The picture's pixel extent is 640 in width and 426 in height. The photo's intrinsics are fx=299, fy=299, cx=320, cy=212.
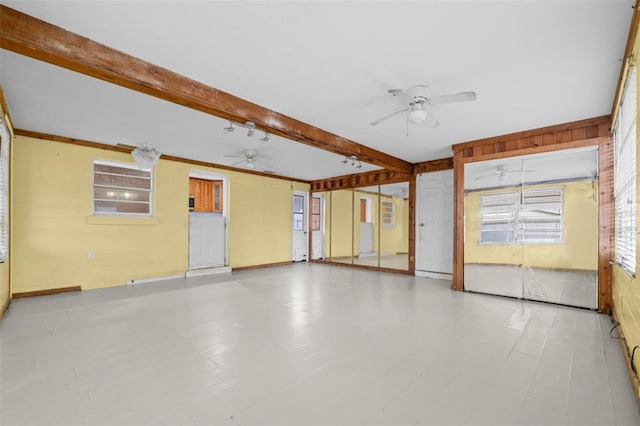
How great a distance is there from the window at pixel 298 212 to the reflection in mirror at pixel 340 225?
0.86m

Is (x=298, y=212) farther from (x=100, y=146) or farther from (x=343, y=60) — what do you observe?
(x=343, y=60)

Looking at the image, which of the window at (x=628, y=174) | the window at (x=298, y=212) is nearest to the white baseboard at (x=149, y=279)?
the window at (x=298, y=212)

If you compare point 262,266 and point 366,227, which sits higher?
point 366,227

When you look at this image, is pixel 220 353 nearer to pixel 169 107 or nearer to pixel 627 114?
pixel 169 107

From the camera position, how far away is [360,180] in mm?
7941

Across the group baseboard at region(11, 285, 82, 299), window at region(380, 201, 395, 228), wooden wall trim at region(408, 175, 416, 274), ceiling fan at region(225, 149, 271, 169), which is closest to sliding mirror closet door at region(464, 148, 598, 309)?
wooden wall trim at region(408, 175, 416, 274)

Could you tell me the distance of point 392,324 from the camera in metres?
3.32

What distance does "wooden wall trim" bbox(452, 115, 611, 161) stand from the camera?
3.87m

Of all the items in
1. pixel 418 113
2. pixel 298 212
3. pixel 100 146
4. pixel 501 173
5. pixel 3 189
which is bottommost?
pixel 298 212

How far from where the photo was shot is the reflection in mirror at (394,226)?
23.2 ft

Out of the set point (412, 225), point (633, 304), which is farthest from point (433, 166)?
point (633, 304)

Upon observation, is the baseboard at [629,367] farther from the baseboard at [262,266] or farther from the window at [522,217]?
the baseboard at [262,266]

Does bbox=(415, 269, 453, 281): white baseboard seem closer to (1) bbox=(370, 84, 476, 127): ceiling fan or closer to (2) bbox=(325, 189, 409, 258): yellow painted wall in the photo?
(2) bbox=(325, 189, 409, 258): yellow painted wall

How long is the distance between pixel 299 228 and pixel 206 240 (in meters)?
2.90
